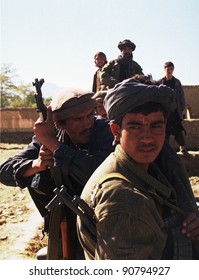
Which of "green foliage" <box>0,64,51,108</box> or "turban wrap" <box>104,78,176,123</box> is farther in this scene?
"green foliage" <box>0,64,51,108</box>

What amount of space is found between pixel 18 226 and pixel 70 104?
302 centimetres

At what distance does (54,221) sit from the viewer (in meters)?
2.10

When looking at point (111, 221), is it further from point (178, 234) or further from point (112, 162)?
point (178, 234)

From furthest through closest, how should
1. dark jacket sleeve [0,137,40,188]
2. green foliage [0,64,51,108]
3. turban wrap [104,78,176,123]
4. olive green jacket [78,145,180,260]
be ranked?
1. green foliage [0,64,51,108]
2. dark jacket sleeve [0,137,40,188]
3. turban wrap [104,78,176,123]
4. olive green jacket [78,145,180,260]

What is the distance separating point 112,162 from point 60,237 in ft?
3.37

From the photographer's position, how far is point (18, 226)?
4.75 metres

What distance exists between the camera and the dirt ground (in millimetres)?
3946

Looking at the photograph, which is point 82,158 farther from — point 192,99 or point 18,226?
point 192,99

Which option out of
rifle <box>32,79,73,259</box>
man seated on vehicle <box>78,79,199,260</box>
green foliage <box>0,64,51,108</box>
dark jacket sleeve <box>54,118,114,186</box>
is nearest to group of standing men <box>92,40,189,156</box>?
dark jacket sleeve <box>54,118,114,186</box>

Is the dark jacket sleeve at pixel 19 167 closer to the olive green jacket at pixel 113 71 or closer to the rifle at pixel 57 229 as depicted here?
the rifle at pixel 57 229

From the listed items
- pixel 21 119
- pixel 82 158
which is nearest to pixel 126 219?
pixel 82 158

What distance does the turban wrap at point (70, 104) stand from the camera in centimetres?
220

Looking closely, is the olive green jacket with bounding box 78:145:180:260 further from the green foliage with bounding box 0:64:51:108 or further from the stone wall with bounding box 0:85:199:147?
the green foliage with bounding box 0:64:51:108

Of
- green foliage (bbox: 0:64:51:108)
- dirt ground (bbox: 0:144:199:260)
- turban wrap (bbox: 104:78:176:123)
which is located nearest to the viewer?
turban wrap (bbox: 104:78:176:123)
